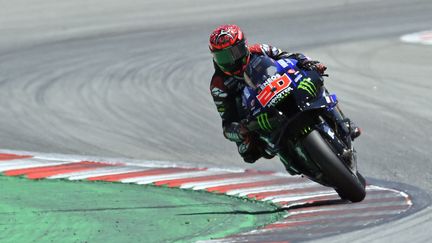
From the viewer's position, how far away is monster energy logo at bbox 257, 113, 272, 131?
9062mm

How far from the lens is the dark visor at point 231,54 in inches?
364

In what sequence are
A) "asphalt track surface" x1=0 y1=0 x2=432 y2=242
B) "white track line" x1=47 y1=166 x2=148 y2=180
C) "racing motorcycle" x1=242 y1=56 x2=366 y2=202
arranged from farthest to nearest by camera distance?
"asphalt track surface" x1=0 y1=0 x2=432 y2=242 < "white track line" x1=47 y1=166 x2=148 y2=180 < "racing motorcycle" x1=242 y1=56 x2=366 y2=202

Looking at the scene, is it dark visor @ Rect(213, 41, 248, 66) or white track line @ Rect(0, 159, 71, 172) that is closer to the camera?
dark visor @ Rect(213, 41, 248, 66)

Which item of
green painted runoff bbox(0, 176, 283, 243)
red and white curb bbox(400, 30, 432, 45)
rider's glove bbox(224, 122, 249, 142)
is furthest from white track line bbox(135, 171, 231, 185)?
red and white curb bbox(400, 30, 432, 45)

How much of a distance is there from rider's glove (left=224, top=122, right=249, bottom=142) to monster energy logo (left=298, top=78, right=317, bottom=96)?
2.18ft

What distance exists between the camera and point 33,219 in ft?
31.0

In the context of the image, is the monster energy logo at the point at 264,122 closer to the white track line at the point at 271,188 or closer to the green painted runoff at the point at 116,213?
the green painted runoff at the point at 116,213

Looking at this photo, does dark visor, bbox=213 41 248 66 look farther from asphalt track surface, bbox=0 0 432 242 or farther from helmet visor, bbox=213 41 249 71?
asphalt track surface, bbox=0 0 432 242

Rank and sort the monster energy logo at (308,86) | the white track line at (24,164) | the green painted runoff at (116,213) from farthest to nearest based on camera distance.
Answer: the white track line at (24,164)
the monster energy logo at (308,86)
the green painted runoff at (116,213)

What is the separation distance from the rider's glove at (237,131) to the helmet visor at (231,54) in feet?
1.86

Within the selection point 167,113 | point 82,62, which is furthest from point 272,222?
point 82,62

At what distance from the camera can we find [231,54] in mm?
9281

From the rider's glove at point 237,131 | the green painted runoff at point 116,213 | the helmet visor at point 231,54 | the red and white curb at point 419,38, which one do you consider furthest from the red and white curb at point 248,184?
the red and white curb at point 419,38

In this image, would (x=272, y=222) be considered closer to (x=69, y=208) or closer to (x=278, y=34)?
(x=69, y=208)
